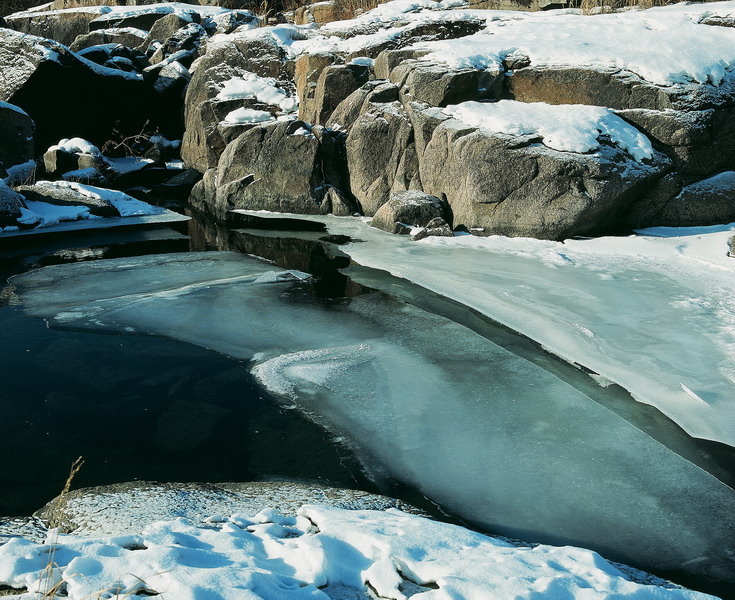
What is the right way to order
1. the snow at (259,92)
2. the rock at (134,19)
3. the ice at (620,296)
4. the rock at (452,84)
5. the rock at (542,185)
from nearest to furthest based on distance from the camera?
the ice at (620,296) < the rock at (542,185) < the rock at (452,84) < the snow at (259,92) < the rock at (134,19)

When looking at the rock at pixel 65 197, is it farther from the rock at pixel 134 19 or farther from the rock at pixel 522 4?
the rock at pixel 134 19

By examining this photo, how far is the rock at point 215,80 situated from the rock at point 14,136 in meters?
3.21

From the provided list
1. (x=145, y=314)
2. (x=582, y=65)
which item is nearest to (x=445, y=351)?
(x=145, y=314)

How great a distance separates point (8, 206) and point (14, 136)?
3253mm

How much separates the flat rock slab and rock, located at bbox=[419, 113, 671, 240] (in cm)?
599

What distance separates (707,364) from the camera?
4762 millimetres

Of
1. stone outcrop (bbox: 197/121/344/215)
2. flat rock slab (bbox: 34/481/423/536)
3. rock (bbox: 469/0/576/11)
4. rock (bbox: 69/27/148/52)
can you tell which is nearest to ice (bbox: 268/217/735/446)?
stone outcrop (bbox: 197/121/344/215)

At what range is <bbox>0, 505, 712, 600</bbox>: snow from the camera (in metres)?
2.28

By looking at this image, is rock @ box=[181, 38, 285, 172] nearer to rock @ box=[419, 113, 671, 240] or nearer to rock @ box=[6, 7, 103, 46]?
rock @ box=[419, 113, 671, 240]

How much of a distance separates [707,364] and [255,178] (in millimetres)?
8149

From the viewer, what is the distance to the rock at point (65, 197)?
10998mm

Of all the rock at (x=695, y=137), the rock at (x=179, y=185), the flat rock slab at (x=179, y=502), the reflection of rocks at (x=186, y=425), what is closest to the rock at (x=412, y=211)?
the rock at (x=695, y=137)

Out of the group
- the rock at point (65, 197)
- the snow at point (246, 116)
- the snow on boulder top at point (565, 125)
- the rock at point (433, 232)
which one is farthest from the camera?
the snow at point (246, 116)

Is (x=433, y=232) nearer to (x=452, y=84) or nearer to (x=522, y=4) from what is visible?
(x=452, y=84)
